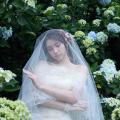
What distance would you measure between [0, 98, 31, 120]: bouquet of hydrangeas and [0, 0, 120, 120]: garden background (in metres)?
1.42

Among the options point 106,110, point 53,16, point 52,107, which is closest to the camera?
point 52,107

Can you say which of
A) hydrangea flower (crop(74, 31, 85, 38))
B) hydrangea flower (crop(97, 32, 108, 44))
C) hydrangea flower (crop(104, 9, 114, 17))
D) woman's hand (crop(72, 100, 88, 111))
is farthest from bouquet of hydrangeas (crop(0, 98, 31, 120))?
hydrangea flower (crop(104, 9, 114, 17))

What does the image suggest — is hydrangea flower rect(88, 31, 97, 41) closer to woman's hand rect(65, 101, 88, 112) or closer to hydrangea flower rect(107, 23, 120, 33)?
hydrangea flower rect(107, 23, 120, 33)

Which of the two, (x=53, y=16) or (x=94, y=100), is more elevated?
(x=53, y=16)

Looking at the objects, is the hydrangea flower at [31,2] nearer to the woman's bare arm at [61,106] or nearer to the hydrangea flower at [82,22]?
the hydrangea flower at [82,22]

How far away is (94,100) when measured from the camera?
4.84 m

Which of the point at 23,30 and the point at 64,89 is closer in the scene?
the point at 64,89

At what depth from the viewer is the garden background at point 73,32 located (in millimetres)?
5340

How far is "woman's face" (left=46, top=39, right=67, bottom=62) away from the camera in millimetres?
4668

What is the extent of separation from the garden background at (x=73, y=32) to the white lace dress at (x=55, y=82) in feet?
1.24

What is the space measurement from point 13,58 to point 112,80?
3.48ft

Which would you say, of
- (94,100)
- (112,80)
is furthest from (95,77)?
(94,100)

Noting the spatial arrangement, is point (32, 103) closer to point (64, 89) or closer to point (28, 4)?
point (64, 89)

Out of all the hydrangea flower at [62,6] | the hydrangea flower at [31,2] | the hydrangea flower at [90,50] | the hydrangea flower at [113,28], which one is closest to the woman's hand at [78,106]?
the hydrangea flower at [90,50]
